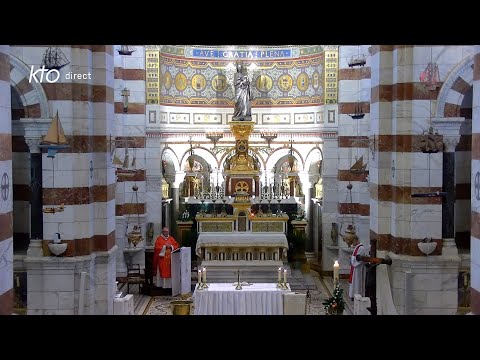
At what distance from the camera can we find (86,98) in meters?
10.2

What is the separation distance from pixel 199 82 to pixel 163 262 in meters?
6.63

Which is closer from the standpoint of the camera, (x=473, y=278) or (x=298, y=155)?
(x=473, y=278)

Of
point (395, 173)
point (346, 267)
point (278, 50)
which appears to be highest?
point (278, 50)

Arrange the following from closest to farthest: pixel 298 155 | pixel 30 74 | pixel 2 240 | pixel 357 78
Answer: pixel 2 240, pixel 30 74, pixel 357 78, pixel 298 155

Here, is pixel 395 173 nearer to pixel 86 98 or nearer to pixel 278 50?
pixel 86 98

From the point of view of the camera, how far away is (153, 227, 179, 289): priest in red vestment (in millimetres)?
14625

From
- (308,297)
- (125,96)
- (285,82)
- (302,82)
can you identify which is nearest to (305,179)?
(302,82)

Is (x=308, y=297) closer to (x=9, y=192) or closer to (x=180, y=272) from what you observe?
(x=180, y=272)

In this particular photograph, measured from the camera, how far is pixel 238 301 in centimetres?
1140

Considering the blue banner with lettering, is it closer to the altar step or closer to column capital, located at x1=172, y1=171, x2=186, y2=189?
column capital, located at x1=172, y1=171, x2=186, y2=189

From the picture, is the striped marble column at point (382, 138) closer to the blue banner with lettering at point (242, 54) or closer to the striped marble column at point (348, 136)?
→ the striped marble column at point (348, 136)
